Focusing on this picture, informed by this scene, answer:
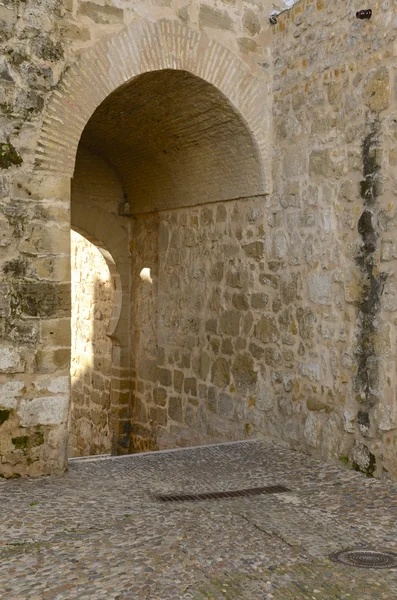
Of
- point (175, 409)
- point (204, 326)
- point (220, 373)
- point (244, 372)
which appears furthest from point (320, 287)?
point (175, 409)

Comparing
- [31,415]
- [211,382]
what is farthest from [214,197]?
[31,415]

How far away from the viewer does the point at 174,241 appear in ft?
25.7

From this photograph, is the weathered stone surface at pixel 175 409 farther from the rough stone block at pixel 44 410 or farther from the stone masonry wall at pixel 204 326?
the rough stone block at pixel 44 410

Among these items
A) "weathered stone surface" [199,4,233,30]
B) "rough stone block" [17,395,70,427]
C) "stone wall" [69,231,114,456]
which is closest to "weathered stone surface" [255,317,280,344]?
"rough stone block" [17,395,70,427]

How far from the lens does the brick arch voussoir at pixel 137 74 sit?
526 cm

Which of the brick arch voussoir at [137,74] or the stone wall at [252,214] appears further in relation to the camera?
the brick arch voussoir at [137,74]

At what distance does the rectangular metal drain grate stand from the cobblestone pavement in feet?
0.26

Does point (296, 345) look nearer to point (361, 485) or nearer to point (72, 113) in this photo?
point (361, 485)

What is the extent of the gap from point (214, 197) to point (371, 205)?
209 centimetres

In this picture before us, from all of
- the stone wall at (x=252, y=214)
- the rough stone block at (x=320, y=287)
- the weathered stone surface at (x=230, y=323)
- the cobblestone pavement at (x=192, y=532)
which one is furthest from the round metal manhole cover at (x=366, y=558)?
the weathered stone surface at (x=230, y=323)

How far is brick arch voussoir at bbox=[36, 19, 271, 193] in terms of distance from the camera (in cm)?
526

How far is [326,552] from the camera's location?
3.70 m

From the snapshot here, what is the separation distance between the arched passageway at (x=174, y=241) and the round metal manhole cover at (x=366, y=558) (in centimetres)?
287

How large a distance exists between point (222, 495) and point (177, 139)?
11.3ft
